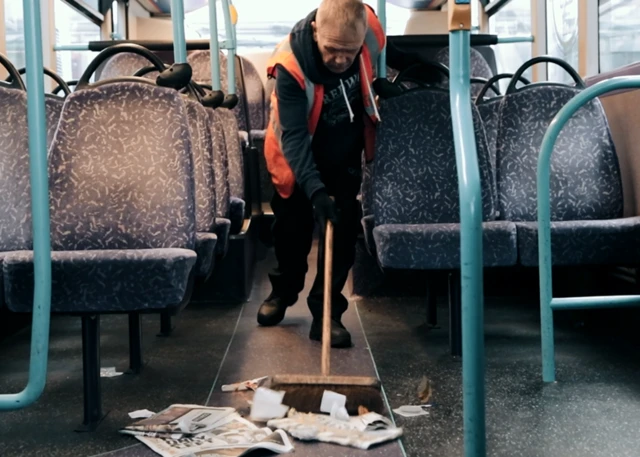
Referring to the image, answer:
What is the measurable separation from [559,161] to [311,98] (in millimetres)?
961

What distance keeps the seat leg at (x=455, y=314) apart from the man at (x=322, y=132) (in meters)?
0.40

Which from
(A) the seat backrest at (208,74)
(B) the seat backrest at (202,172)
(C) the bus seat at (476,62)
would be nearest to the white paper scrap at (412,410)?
(B) the seat backrest at (202,172)

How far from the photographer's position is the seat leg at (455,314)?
→ 2.37 meters

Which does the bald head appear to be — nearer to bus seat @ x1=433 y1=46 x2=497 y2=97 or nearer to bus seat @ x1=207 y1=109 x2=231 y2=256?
bus seat @ x1=207 y1=109 x2=231 y2=256

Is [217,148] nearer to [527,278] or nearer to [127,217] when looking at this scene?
[127,217]

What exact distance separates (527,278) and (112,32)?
4368 millimetres

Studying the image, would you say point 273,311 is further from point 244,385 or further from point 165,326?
point 244,385

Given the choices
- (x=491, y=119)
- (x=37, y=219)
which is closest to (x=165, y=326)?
(x=37, y=219)

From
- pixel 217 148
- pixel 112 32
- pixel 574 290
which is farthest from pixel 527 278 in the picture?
pixel 112 32

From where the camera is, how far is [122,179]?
6.47 ft

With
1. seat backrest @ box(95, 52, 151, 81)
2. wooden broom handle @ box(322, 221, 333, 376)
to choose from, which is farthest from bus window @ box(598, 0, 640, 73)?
seat backrest @ box(95, 52, 151, 81)

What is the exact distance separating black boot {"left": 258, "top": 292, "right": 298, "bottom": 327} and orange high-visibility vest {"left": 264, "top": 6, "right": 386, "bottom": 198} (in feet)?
1.67

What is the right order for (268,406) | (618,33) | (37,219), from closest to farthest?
1. (37,219)
2. (268,406)
3. (618,33)

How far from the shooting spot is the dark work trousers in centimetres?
279
